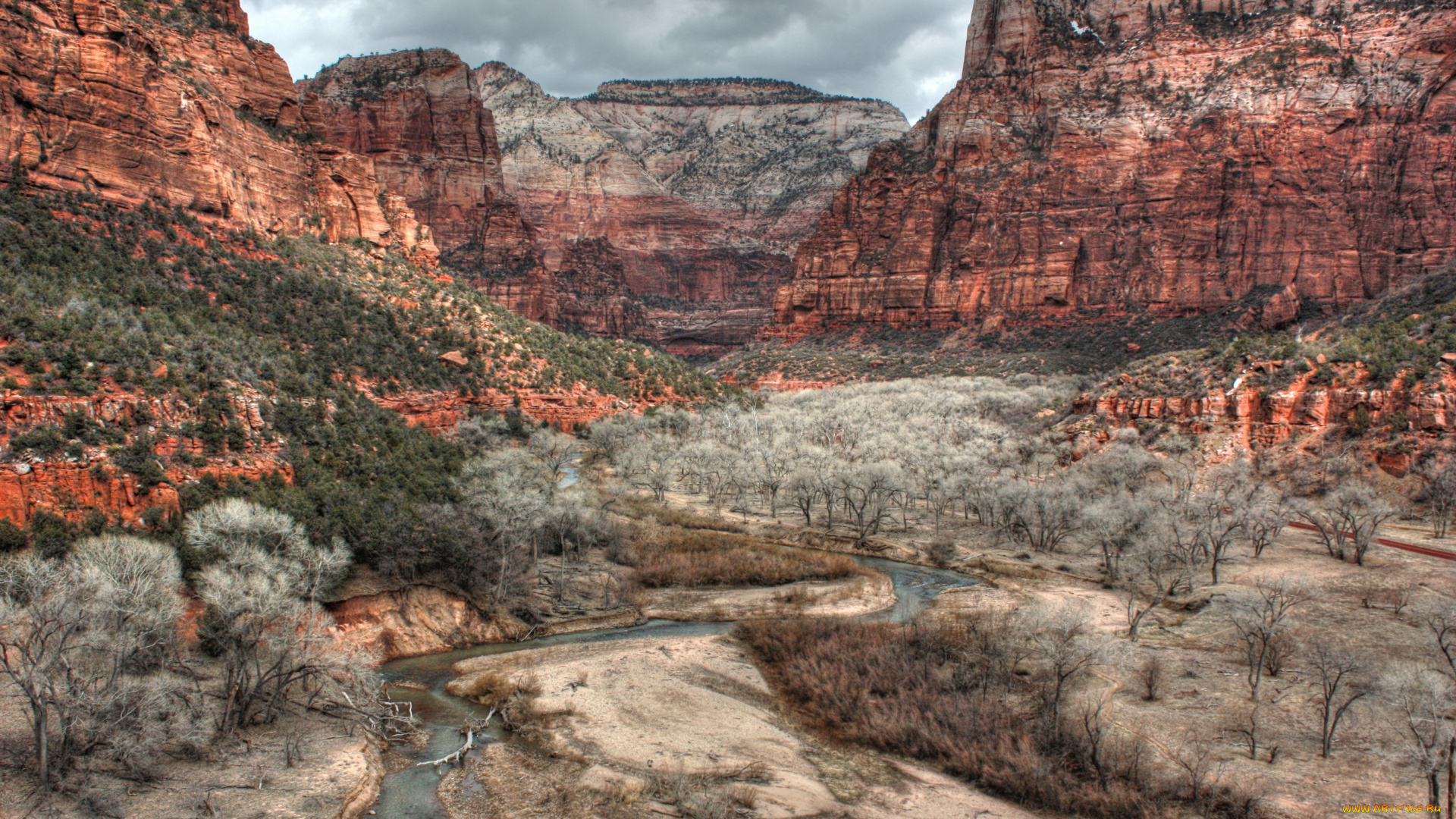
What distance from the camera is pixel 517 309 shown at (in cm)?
11662

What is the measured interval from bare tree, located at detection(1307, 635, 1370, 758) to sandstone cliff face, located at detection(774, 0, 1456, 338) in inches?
3222

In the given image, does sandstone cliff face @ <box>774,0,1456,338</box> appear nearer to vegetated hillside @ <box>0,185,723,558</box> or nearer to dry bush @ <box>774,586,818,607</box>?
dry bush @ <box>774,586,818,607</box>

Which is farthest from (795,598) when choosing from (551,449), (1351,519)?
(551,449)

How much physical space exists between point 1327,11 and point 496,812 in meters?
130

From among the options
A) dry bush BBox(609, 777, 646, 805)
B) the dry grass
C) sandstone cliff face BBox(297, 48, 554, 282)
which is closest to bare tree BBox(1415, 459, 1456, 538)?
the dry grass

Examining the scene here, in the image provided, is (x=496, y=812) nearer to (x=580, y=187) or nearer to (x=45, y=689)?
(x=45, y=689)

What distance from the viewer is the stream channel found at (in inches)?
713

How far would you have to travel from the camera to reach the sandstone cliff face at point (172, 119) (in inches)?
1422

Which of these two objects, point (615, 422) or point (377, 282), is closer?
point (377, 282)

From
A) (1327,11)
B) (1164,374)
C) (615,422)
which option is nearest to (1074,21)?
(1327,11)

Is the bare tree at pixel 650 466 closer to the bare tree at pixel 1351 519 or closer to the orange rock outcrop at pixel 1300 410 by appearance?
the orange rock outcrop at pixel 1300 410

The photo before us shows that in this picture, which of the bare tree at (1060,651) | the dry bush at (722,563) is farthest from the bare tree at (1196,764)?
the dry bush at (722,563)

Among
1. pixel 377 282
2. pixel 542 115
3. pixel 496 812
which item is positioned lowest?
pixel 496 812

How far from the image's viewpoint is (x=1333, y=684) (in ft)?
65.8
